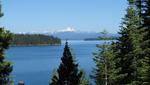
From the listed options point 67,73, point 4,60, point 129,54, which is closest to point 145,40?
point 129,54

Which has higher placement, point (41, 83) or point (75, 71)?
point (75, 71)

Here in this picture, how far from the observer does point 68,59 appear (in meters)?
29.2

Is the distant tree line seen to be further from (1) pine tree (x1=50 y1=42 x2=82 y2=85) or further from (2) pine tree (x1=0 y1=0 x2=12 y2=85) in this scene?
(2) pine tree (x1=0 y1=0 x2=12 y2=85)

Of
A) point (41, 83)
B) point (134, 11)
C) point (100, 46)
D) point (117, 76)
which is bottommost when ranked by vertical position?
point (41, 83)

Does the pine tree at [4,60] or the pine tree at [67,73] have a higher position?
the pine tree at [4,60]

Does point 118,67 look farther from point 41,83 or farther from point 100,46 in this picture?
point 41,83

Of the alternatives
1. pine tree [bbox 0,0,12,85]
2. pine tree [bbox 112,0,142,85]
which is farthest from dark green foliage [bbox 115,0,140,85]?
pine tree [bbox 0,0,12,85]

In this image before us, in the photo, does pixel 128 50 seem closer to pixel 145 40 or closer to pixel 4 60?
pixel 145 40

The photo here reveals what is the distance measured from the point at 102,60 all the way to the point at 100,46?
1309 mm

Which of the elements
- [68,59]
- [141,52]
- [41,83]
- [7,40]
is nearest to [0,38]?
[7,40]

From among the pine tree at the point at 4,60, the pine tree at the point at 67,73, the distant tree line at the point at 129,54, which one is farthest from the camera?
the distant tree line at the point at 129,54

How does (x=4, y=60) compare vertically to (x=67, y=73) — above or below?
above

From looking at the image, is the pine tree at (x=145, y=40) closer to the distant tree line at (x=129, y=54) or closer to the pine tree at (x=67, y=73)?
the distant tree line at (x=129, y=54)

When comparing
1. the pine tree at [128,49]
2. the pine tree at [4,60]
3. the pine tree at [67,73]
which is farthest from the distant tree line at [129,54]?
the pine tree at [4,60]
